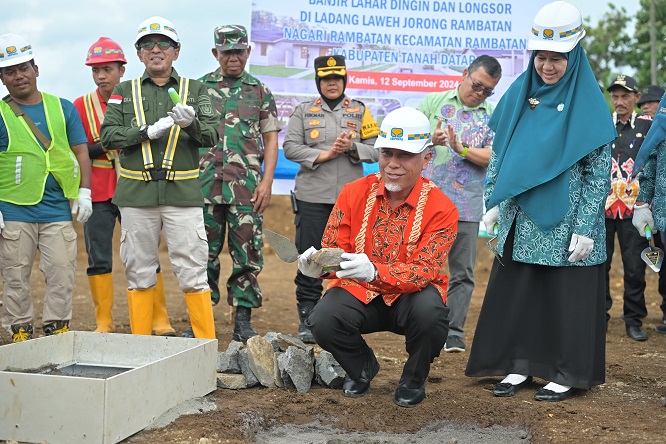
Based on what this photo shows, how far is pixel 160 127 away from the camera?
4.95 metres

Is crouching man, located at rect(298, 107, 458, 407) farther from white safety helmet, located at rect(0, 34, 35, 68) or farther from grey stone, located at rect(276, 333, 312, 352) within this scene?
white safety helmet, located at rect(0, 34, 35, 68)

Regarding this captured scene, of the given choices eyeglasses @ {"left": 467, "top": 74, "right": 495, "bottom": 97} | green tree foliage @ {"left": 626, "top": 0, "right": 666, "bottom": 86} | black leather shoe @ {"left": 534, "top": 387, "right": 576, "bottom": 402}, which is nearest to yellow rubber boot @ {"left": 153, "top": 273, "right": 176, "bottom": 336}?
eyeglasses @ {"left": 467, "top": 74, "right": 495, "bottom": 97}

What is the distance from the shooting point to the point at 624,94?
7.08 m

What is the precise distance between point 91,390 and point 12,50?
110 inches

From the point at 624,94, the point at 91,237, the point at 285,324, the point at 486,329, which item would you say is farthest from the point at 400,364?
the point at 624,94

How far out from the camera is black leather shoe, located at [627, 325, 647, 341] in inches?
262

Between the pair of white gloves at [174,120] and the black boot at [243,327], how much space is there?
1.63 meters

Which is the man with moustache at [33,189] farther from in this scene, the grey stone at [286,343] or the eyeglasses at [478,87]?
the eyeglasses at [478,87]

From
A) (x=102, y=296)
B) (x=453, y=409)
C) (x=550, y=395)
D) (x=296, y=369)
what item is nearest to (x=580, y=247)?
(x=550, y=395)

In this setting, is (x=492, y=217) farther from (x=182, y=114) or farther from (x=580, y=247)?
(x=182, y=114)

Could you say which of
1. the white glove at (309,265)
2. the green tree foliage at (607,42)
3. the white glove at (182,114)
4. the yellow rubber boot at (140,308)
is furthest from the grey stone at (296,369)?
the green tree foliage at (607,42)

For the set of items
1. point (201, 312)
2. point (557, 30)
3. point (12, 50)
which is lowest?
point (201, 312)

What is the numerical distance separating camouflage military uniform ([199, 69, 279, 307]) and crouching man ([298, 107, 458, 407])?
5.53 feet

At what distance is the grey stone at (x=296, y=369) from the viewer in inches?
177
